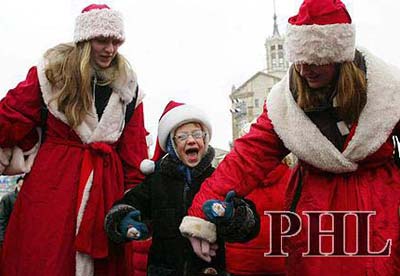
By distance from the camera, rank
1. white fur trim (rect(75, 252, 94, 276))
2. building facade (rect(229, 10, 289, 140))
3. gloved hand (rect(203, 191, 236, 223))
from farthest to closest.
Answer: building facade (rect(229, 10, 289, 140))
white fur trim (rect(75, 252, 94, 276))
gloved hand (rect(203, 191, 236, 223))

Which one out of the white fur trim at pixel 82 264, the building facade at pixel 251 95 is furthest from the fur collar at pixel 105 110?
the building facade at pixel 251 95

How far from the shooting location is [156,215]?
323 cm

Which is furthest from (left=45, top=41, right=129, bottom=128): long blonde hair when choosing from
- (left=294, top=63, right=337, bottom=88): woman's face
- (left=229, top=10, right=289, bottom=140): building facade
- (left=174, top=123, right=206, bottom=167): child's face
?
(left=229, top=10, right=289, bottom=140): building facade

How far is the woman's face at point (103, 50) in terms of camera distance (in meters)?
3.21

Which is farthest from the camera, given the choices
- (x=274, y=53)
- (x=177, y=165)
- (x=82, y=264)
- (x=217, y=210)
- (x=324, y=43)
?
(x=274, y=53)

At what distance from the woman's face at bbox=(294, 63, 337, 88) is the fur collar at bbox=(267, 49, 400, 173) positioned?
122 millimetres

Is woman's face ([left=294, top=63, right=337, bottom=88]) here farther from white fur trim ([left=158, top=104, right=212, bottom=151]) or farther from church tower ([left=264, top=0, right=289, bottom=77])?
church tower ([left=264, top=0, right=289, bottom=77])

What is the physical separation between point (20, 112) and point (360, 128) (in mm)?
1753

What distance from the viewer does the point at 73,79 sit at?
10.3 ft

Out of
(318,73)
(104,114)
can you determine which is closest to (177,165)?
(104,114)

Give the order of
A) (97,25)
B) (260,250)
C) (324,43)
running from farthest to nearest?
(260,250), (97,25), (324,43)

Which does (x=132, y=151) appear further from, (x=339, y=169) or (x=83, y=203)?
(x=339, y=169)

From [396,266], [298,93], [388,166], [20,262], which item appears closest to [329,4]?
[298,93]

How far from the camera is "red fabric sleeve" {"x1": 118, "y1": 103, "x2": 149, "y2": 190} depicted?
3.37m
